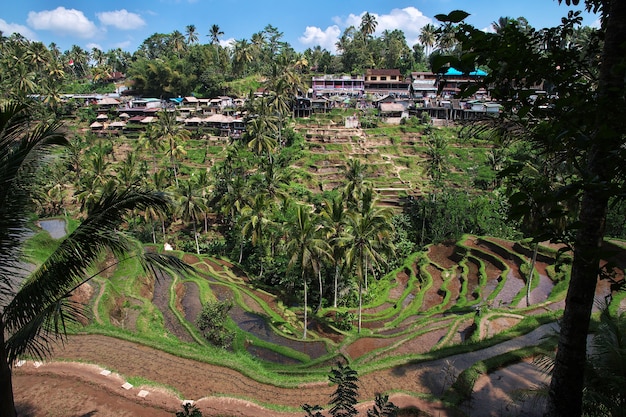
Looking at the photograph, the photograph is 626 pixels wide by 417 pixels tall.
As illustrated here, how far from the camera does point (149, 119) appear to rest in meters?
69.4

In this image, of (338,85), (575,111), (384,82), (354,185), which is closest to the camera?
(575,111)

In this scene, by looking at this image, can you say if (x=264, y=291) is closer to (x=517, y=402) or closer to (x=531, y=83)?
(x=517, y=402)

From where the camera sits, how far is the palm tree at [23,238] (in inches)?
256

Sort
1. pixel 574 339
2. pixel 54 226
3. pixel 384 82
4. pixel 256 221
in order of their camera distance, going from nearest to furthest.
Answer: pixel 574 339 → pixel 54 226 → pixel 256 221 → pixel 384 82

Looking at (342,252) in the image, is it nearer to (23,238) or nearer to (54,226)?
(23,238)

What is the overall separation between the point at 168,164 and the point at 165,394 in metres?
50.6

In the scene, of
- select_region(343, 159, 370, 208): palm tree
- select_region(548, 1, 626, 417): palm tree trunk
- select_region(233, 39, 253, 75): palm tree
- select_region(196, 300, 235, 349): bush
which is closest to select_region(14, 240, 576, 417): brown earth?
select_region(196, 300, 235, 349): bush

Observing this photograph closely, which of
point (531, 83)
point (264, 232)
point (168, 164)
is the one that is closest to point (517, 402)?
point (531, 83)

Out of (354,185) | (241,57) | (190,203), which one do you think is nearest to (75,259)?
(190,203)

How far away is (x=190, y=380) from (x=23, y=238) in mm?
8801

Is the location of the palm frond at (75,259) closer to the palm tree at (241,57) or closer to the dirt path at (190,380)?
the dirt path at (190,380)

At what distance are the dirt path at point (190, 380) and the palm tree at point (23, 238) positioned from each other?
244 inches

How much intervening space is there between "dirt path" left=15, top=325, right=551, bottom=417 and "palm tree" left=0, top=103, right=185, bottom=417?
20.3 ft

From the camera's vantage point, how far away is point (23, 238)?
7.01 metres
